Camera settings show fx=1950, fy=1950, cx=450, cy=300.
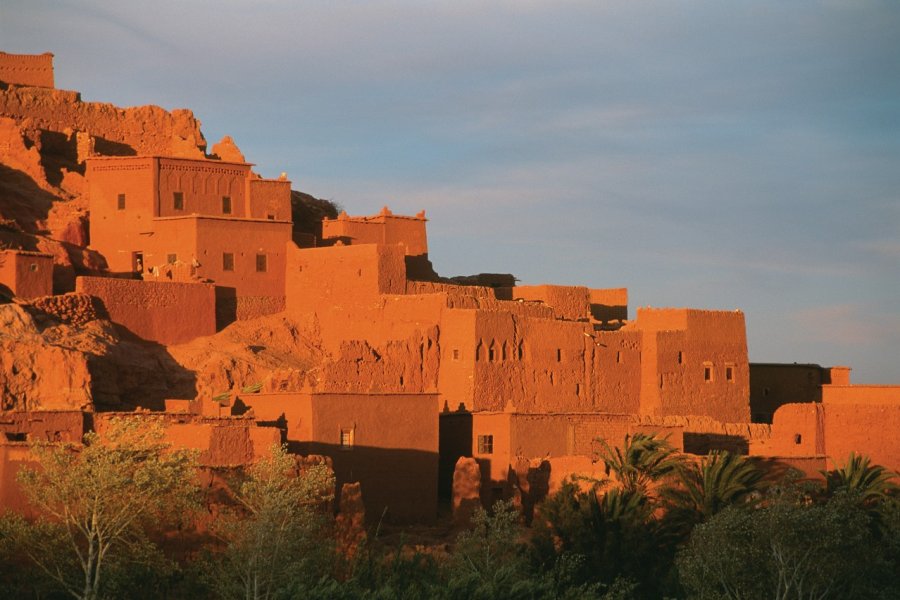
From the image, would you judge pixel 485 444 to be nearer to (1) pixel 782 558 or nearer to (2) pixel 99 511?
(1) pixel 782 558

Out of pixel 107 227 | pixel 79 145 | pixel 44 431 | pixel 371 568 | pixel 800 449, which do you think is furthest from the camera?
pixel 79 145

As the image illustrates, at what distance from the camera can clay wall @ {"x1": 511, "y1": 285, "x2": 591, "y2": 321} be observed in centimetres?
5091

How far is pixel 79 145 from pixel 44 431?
1925 centimetres

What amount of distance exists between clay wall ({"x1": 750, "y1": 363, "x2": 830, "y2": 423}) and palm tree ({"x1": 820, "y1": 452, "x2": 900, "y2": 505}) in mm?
11084

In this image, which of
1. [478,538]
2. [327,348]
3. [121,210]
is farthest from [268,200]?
[478,538]

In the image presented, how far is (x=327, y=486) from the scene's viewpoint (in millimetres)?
34750

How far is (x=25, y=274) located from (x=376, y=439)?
32.7 feet

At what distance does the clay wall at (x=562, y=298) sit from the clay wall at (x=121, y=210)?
9910 millimetres

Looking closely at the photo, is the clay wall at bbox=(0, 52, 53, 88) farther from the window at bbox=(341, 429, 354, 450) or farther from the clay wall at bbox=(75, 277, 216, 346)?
the window at bbox=(341, 429, 354, 450)

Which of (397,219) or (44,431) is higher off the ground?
(397,219)

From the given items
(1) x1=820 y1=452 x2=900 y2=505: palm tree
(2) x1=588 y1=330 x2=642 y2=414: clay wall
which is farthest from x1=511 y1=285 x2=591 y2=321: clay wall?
(1) x1=820 y1=452 x2=900 y2=505: palm tree

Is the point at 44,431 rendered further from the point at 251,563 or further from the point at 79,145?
the point at 79,145

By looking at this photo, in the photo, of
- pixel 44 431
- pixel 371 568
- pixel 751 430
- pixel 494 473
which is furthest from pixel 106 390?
pixel 751 430

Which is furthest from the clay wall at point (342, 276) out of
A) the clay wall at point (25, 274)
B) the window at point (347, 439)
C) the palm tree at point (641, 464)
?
the palm tree at point (641, 464)
